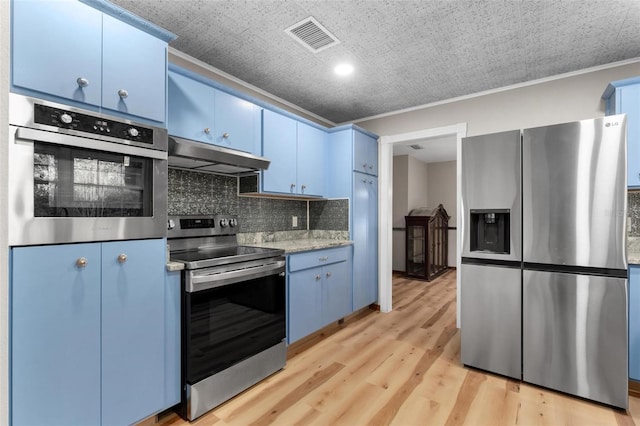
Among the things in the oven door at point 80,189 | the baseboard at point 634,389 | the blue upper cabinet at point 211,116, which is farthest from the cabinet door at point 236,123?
the baseboard at point 634,389

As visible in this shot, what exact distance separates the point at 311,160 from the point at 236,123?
1.04 m

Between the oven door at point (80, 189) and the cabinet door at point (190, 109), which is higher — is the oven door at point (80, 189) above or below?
below

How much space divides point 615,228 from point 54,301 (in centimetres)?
313

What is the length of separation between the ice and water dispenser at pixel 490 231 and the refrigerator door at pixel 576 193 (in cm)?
14

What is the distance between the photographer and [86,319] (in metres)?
1.46

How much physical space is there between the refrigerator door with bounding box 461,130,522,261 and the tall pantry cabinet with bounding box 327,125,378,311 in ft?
4.27

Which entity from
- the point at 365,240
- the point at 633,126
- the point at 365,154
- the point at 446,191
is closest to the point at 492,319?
the point at 365,240

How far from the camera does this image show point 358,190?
11.8ft

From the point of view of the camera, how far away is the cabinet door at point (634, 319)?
81.1 inches

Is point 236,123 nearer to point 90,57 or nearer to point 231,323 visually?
point 90,57

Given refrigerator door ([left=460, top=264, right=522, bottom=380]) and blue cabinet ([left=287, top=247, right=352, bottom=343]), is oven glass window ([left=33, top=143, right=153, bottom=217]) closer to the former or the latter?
blue cabinet ([left=287, top=247, right=352, bottom=343])

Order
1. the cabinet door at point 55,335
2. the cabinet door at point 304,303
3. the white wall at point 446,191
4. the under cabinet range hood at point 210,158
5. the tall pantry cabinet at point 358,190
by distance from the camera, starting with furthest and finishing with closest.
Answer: the white wall at point 446,191 < the tall pantry cabinet at point 358,190 < the cabinet door at point 304,303 < the under cabinet range hood at point 210,158 < the cabinet door at point 55,335

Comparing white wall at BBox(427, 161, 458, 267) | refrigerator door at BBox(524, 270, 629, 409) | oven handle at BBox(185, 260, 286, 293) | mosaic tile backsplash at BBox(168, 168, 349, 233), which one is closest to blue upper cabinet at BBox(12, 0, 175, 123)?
mosaic tile backsplash at BBox(168, 168, 349, 233)

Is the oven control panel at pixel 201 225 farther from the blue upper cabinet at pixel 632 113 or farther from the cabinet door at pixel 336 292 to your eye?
the blue upper cabinet at pixel 632 113
